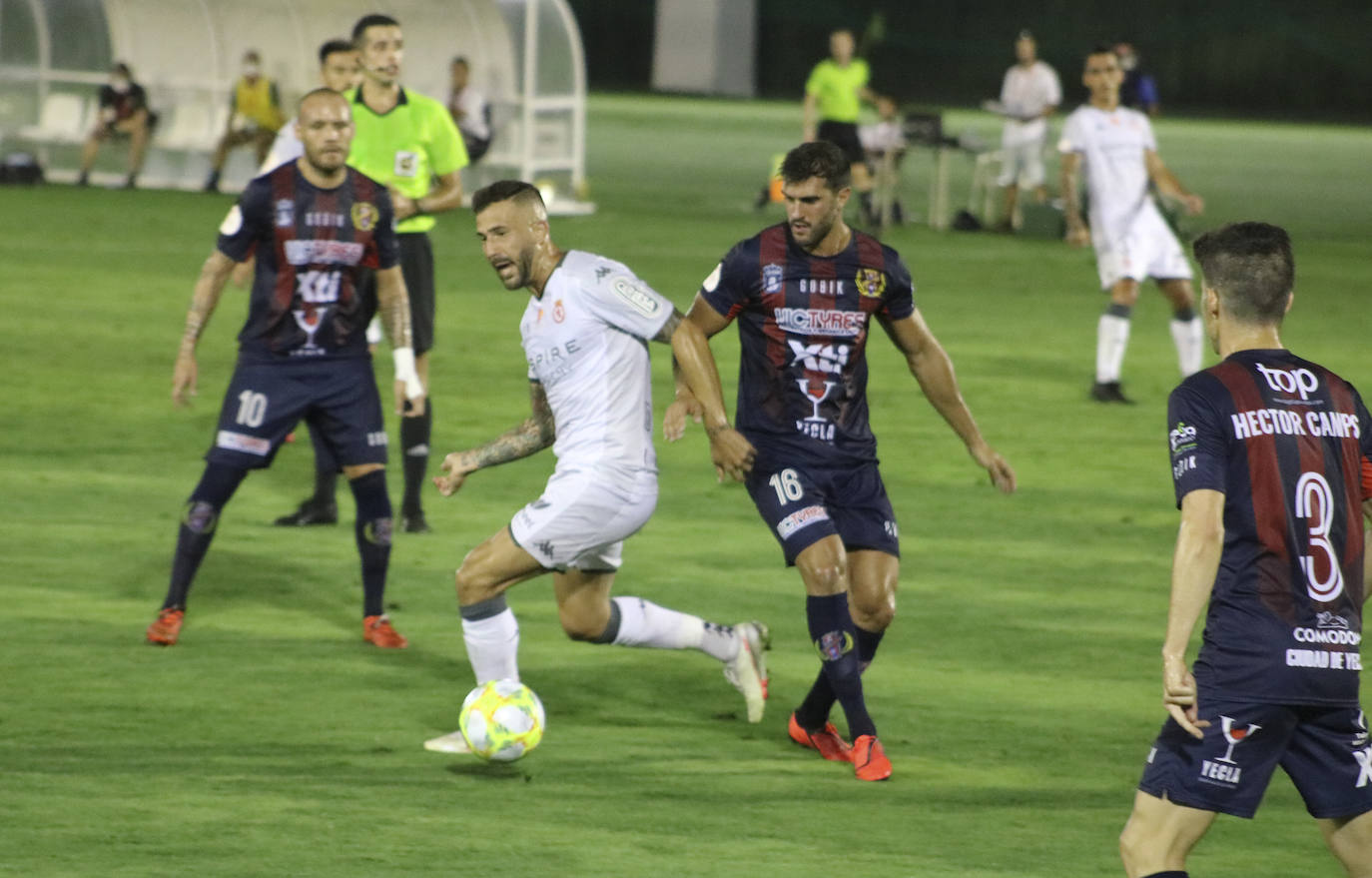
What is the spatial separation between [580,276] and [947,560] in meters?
3.64

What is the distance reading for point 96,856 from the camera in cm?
534

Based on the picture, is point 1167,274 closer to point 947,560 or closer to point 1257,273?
point 947,560

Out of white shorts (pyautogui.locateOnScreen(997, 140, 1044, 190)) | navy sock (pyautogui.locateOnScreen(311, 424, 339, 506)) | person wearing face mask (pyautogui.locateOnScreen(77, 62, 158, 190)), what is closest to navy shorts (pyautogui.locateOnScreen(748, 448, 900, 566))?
navy sock (pyautogui.locateOnScreen(311, 424, 339, 506))

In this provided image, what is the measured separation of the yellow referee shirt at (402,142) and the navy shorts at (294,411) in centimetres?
203

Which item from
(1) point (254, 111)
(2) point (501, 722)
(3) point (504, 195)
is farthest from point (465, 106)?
(2) point (501, 722)

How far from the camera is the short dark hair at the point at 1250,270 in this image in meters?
4.20

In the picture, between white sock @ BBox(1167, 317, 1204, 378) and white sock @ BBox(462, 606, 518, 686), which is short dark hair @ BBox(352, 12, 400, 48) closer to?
white sock @ BBox(462, 606, 518, 686)

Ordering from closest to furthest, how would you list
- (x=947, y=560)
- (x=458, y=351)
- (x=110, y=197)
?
(x=947, y=560)
(x=458, y=351)
(x=110, y=197)

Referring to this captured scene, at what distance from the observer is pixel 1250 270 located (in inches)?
165

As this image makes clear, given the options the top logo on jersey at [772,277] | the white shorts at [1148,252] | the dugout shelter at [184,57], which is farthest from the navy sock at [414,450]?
the dugout shelter at [184,57]

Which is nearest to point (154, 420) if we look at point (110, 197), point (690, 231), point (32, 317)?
point (32, 317)

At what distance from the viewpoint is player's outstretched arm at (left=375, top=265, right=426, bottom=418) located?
7848 millimetres

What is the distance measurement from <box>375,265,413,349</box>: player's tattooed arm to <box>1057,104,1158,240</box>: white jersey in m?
7.19

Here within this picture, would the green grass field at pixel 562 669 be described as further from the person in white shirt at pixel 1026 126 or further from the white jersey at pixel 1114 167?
the person in white shirt at pixel 1026 126
